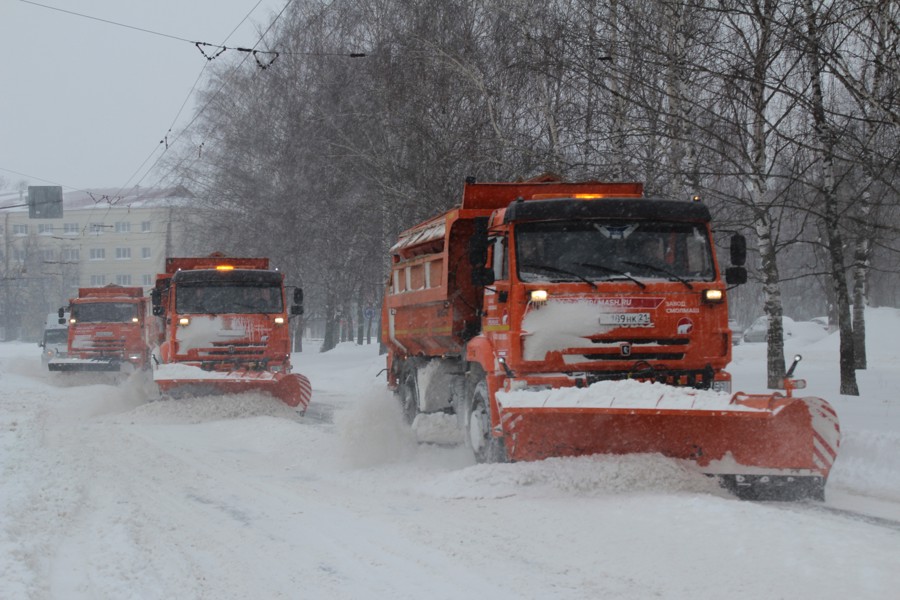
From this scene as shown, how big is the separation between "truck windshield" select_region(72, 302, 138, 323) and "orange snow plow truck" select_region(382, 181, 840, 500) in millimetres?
18832

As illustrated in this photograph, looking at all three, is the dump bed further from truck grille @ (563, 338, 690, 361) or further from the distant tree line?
truck grille @ (563, 338, 690, 361)

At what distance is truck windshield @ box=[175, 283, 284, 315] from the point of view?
55.7 feet

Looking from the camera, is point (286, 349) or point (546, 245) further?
Result: point (286, 349)

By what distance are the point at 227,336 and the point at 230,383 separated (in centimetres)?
118

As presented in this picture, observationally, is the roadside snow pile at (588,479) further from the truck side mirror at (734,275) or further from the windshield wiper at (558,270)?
the truck side mirror at (734,275)

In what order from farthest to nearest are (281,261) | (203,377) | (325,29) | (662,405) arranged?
(281,261) < (325,29) < (203,377) < (662,405)

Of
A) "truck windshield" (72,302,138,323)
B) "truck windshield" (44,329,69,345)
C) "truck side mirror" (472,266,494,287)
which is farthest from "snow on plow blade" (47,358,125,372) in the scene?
"truck side mirror" (472,266,494,287)

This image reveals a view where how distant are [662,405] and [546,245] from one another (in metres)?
2.05

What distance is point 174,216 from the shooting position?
146 ft

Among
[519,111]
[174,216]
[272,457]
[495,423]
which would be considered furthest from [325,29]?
[495,423]

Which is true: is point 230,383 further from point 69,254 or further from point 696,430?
point 69,254

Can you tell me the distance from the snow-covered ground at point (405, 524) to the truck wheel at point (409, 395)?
2.09 feet

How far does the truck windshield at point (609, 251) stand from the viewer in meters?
8.73

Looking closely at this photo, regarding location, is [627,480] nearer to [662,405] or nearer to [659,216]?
[662,405]
